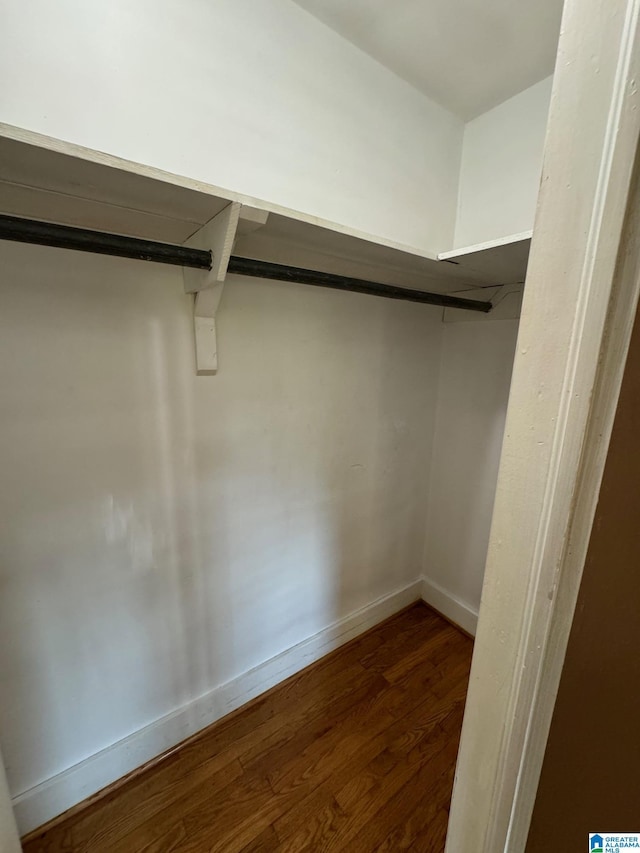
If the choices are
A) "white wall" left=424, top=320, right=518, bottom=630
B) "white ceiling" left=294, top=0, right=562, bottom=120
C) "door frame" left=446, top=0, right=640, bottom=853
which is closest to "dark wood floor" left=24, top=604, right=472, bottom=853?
"white wall" left=424, top=320, right=518, bottom=630

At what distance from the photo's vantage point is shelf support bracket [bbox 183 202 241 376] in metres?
0.75

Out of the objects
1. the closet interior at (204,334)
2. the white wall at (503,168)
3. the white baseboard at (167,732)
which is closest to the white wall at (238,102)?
the closet interior at (204,334)

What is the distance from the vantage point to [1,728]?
926mm

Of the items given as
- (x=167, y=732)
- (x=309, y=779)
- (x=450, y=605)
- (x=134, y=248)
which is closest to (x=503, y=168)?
(x=134, y=248)

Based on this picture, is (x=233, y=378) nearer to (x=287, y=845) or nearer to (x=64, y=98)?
(x=64, y=98)

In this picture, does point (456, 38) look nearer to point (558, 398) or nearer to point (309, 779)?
point (558, 398)

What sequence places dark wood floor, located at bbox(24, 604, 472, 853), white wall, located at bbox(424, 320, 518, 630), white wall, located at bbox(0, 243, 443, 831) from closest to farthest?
white wall, located at bbox(0, 243, 443, 831), dark wood floor, located at bbox(24, 604, 472, 853), white wall, located at bbox(424, 320, 518, 630)

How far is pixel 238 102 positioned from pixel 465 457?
159 cm

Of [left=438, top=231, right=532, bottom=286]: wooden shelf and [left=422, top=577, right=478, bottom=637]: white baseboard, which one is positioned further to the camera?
[left=422, top=577, right=478, bottom=637]: white baseboard

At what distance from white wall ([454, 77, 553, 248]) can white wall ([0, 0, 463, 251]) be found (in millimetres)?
127

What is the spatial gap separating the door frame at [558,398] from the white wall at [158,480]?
0.87 meters

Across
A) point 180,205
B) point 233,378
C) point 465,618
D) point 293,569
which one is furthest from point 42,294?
point 465,618

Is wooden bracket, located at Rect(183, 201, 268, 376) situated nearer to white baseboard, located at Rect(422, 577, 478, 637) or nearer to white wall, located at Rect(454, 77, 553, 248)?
white wall, located at Rect(454, 77, 553, 248)

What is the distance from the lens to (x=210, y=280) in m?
0.86
